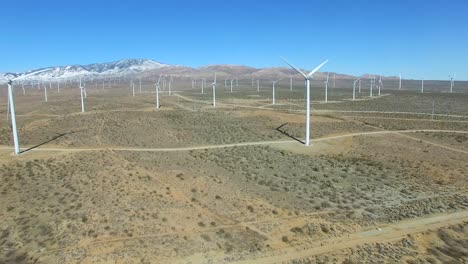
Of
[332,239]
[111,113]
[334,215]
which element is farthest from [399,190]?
[111,113]

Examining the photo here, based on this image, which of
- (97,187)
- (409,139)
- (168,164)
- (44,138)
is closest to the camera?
(97,187)

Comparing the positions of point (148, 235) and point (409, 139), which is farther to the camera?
→ point (409, 139)

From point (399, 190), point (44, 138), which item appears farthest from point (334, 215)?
point (44, 138)

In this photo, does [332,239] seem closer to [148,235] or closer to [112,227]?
[148,235]

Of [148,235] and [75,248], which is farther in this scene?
[148,235]

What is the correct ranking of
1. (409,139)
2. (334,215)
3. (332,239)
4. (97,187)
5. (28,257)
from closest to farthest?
(28,257) < (332,239) < (334,215) < (97,187) < (409,139)

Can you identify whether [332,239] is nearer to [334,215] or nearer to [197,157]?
[334,215]
